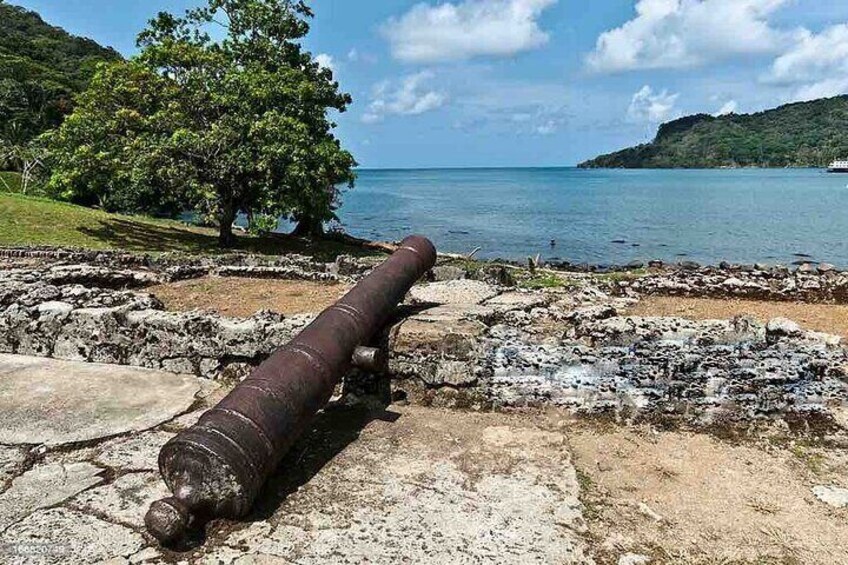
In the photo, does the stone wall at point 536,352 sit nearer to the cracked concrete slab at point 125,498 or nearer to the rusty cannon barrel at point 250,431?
the rusty cannon barrel at point 250,431

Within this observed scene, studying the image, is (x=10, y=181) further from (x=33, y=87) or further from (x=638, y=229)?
(x=638, y=229)

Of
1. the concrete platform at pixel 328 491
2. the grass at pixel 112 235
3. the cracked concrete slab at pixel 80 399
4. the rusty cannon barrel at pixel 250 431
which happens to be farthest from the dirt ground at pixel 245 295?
the grass at pixel 112 235

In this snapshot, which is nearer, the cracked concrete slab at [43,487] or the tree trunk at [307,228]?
the cracked concrete slab at [43,487]

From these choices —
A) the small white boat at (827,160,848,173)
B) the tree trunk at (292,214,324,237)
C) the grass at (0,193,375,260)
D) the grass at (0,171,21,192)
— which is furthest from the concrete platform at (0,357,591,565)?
the small white boat at (827,160,848,173)

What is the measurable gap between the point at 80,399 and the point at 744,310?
727 cm

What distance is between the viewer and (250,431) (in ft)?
12.4

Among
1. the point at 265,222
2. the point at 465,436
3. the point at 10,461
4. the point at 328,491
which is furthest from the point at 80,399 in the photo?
the point at 265,222

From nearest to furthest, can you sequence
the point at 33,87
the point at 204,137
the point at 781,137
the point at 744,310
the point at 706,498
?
the point at 706,498 → the point at 744,310 → the point at 204,137 → the point at 33,87 → the point at 781,137

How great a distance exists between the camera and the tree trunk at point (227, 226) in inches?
744

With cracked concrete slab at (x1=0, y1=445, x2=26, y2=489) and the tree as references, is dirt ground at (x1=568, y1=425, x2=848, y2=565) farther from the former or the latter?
the tree

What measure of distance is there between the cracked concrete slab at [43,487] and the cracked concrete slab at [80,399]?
47cm

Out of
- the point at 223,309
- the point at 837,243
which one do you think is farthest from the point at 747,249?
the point at 223,309

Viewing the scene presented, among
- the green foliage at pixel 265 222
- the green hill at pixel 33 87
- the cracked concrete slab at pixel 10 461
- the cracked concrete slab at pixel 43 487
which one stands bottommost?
the cracked concrete slab at pixel 43 487

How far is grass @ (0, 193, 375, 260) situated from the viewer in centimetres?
1795
